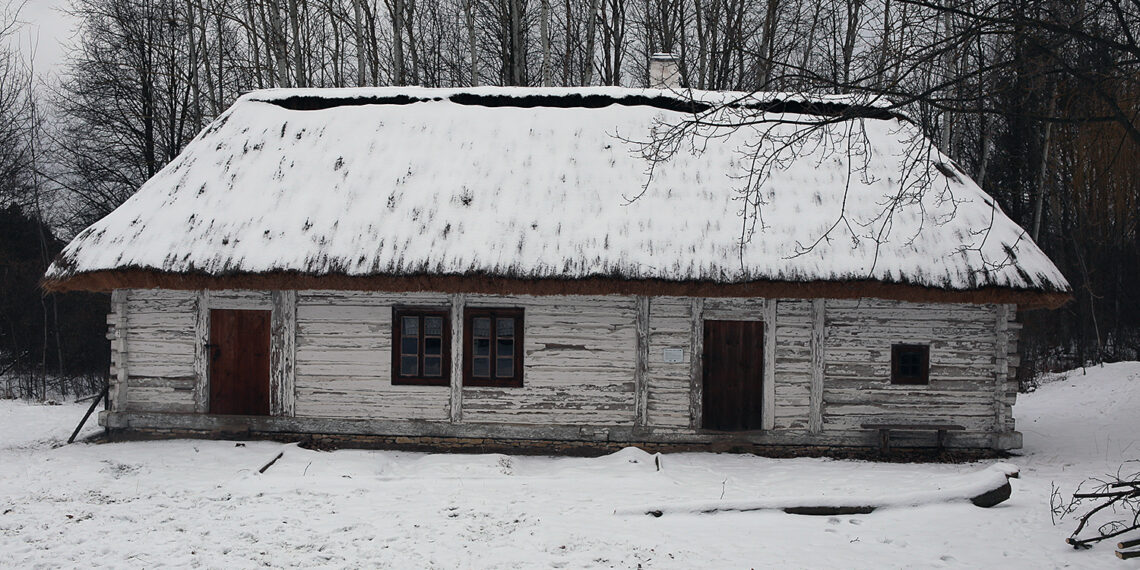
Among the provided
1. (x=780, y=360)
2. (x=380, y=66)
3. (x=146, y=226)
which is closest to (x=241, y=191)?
(x=146, y=226)

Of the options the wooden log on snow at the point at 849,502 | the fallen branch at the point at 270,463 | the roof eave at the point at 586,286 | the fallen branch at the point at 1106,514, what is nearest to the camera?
the fallen branch at the point at 1106,514

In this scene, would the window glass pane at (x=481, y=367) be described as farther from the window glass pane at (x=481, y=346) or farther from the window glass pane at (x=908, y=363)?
the window glass pane at (x=908, y=363)

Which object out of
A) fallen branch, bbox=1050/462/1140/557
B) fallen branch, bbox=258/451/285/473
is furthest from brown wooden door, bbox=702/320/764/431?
fallen branch, bbox=258/451/285/473

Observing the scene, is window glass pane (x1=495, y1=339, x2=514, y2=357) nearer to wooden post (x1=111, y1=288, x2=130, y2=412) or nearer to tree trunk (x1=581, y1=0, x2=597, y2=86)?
wooden post (x1=111, y1=288, x2=130, y2=412)

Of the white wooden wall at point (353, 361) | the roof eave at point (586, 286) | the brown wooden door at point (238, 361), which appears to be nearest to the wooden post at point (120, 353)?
the roof eave at point (586, 286)

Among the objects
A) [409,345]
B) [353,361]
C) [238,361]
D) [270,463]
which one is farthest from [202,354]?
[409,345]

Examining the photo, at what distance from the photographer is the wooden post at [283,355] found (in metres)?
10.1

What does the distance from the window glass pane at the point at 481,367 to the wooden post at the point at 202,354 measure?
12.0 feet

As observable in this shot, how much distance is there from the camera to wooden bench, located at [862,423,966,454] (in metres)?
9.73

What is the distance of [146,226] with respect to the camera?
10.2 metres

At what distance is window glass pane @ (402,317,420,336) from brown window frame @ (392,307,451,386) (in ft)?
0.14

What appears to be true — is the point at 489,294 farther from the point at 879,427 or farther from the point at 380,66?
the point at 380,66

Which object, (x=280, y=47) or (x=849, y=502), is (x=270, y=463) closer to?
(x=849, y=502)

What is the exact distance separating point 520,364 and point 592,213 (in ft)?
7.33
